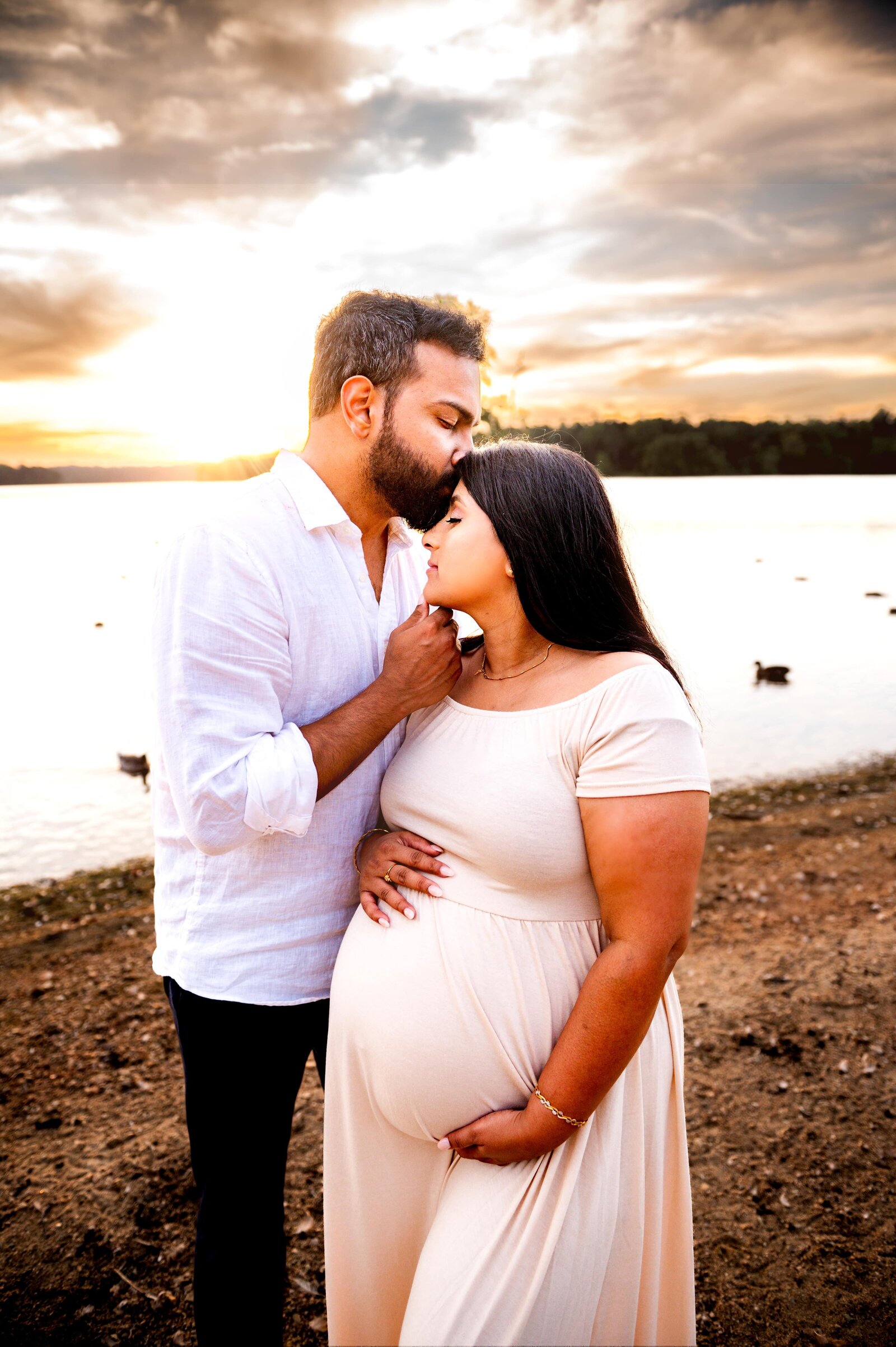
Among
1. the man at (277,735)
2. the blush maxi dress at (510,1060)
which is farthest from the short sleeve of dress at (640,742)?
the man at (277,735)

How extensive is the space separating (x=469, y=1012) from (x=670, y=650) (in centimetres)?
141

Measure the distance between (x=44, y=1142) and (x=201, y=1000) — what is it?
2.06m

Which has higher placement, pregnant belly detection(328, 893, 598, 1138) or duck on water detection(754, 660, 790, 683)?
pregnant belly detection(328, 893, 598, 1138)

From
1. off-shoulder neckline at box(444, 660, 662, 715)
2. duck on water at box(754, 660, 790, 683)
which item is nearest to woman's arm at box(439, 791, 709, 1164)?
off-shoulder neckline at box(444, 660, 662, 715)

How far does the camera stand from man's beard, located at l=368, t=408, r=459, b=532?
2.56 meters

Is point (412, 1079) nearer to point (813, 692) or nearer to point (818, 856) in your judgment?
point (818, 856)

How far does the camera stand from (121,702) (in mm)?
15062

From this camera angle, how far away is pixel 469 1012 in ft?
6.70

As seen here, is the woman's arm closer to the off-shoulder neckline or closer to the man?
the off-shoulder neckline

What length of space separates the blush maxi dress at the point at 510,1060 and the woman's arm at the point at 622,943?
0.20 ft

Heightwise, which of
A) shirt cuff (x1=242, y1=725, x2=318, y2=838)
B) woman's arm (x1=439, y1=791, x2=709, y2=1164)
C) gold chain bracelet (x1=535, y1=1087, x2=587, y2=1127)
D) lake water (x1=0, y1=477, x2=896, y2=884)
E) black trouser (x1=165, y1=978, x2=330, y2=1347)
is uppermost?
shirt cuff (x1=242, y1=725, x2=318, y2=838)

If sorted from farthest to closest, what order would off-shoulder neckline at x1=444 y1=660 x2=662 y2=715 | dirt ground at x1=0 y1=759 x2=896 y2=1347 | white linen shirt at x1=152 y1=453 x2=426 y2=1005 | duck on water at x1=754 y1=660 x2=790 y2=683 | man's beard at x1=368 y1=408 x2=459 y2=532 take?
duck on water at x1=754 y1=660 x2=790 y2=683 → dirt ground at x1=0 y1=759 x2=896 y2=1347 → man's beard at x1=368 y1=408 x2=459 y2=532 → white linen shirt at x1=152 y1=453 x2=426 y2=1005 → off-shoulder neckline at x1=444 y1=660 x2=662 y2=715

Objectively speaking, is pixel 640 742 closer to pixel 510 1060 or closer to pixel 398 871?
pixel 398 871

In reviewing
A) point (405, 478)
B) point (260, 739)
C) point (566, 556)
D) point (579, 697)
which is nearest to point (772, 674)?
point (405, 478)
